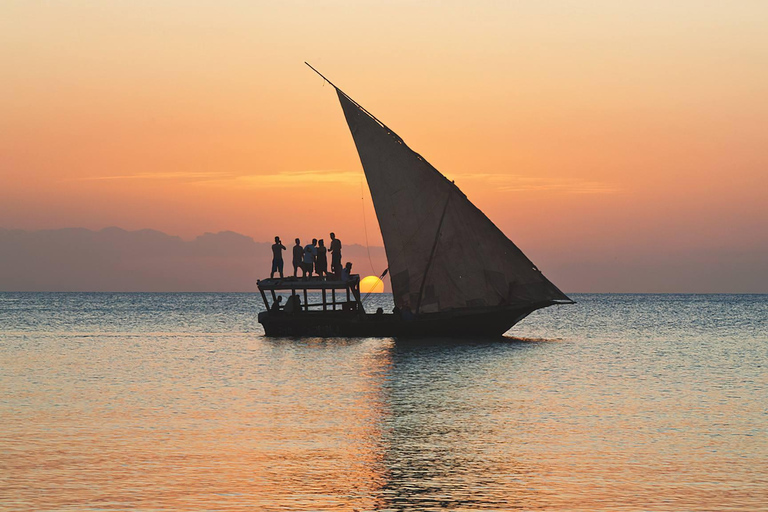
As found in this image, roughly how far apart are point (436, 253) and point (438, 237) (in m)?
0.82

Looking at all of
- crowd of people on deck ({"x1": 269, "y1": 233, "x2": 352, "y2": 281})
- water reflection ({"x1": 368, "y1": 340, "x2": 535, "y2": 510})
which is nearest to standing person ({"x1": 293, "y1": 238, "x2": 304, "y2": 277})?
crowd of people on deck ({"x1": 269, "y1": 233, "x2": 352, "y2": 281})

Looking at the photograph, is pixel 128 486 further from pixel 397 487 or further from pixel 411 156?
pixel 411 156

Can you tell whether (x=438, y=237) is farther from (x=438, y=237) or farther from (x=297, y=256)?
(x=297, y=256)

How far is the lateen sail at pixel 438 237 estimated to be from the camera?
1937 inches

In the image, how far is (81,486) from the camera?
16.2 m

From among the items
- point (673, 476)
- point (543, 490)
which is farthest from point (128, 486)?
point (673, 476)

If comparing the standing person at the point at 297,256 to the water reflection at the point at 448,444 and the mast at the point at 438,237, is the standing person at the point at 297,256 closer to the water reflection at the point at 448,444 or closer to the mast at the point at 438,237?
the mast at the point at 438,237

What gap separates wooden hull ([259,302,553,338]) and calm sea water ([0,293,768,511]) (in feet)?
16.4

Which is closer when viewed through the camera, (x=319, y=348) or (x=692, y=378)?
(x=692, y=378)

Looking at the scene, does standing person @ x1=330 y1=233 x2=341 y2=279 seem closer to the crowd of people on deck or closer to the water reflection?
the crowd of people on deck

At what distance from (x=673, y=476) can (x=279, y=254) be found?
36384 millimetres

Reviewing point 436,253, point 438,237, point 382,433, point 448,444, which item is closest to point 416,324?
point 436,253

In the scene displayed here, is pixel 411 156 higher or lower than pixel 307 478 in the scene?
higher

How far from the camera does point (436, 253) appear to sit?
49.6 m
